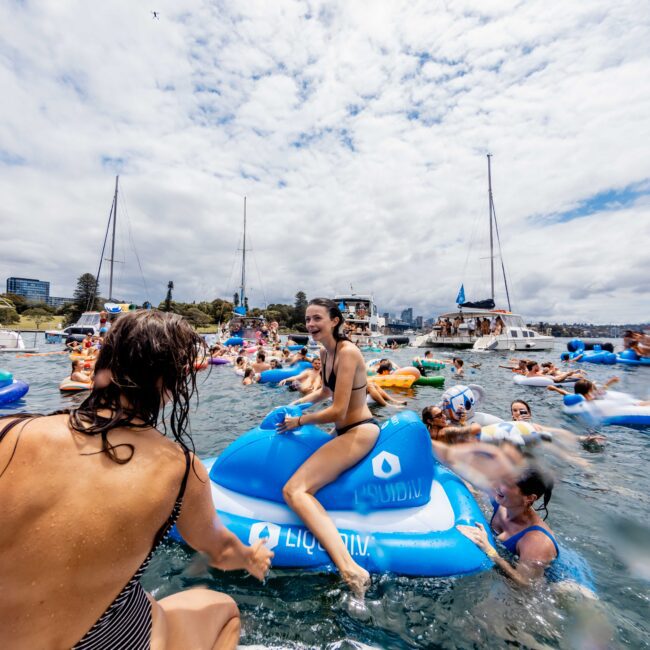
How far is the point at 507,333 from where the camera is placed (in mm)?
26422

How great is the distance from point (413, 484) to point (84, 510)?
2.63 meters

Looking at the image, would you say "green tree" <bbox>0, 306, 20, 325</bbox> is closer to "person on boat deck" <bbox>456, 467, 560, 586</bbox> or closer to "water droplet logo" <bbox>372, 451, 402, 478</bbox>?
"water droplet logo" <bbox>372, 451, 402, 478</bbox>

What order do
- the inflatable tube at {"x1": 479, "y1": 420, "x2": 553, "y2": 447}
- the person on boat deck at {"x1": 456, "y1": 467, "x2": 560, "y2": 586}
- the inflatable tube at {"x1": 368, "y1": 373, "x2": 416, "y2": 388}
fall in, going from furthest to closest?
1. the inflatable tube at {"x1": 368, "y1": 373, "x2": 416, "y2": 388}
2. the inflatable tube at {"x1": 479, "y1": 420, "x2": 553, "y2": 447}
3. the person on boat deck at {"x1": 456, "y1": 467, "x2": 560, "y2": 586}

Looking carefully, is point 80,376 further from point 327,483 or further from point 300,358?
point 327,483

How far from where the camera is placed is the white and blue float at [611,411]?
7090 millimetres

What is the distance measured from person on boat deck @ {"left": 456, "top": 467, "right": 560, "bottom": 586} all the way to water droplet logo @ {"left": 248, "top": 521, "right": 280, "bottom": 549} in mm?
1442

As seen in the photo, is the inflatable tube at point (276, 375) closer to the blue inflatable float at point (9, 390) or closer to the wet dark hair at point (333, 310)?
the blue inflatable float at point (9, 390)

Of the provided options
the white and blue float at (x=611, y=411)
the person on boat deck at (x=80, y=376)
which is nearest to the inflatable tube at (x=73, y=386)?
the person on boat deck at (x=80, y=376)

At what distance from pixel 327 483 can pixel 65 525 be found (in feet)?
7.30

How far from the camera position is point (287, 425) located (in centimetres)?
316

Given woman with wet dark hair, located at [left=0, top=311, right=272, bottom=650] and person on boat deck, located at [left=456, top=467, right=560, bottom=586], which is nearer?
woman with wet dark hair, located at [left=0, top=311, right=272, bottom=650]

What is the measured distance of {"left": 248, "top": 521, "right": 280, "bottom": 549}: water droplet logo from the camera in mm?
2795

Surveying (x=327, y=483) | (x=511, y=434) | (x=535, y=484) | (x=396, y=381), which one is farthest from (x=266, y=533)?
(x=396, y=381)

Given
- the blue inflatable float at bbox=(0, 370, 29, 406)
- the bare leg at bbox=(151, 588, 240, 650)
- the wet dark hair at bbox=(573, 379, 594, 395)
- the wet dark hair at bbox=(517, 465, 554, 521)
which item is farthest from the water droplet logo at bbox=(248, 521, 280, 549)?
the blue inflatable float at bbox=(0, 370, 29, 406)
